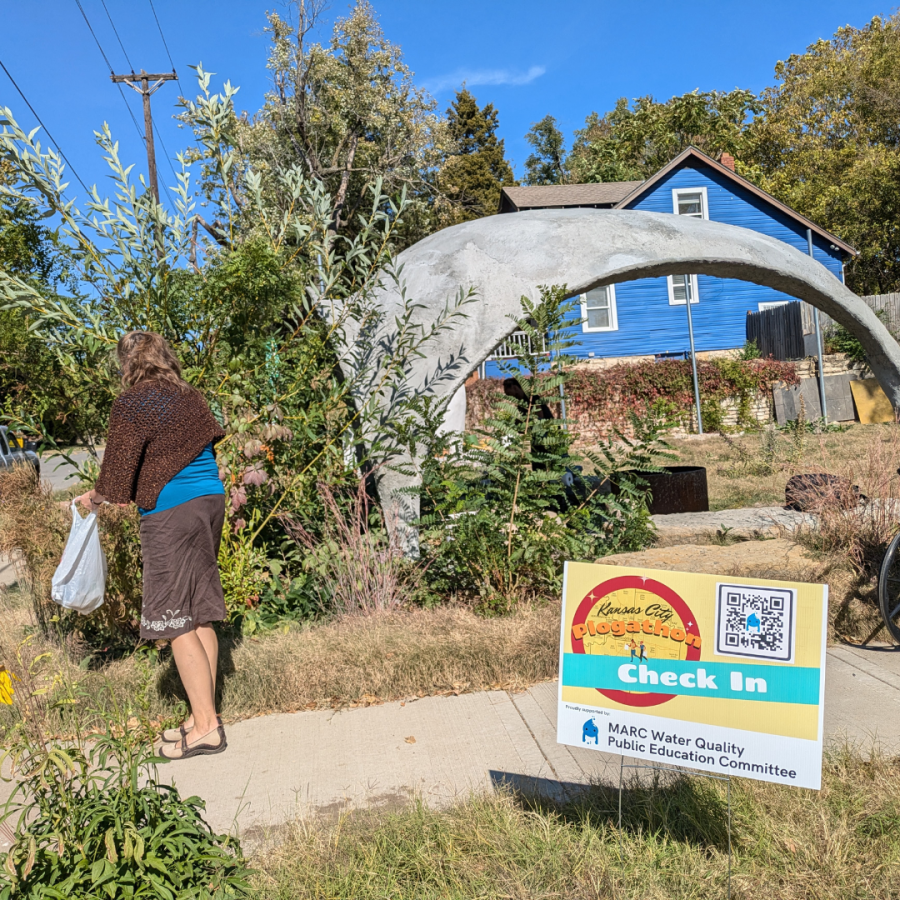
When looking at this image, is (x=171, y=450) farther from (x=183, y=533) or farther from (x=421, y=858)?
(x=421, y=858)

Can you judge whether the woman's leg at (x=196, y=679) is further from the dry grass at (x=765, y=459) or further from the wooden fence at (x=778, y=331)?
the wooden fence at (x=778, y=331)

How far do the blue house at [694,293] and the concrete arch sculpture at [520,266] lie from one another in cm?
1719

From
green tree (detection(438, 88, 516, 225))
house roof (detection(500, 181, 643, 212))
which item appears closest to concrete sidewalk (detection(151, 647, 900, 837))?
house roof (detection(500, 181, 643, 212))

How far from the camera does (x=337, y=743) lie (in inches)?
153

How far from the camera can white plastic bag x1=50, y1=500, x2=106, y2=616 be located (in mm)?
3930

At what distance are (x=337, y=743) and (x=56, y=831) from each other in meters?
1.87

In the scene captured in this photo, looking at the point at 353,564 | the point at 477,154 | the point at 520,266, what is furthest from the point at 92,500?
the point at 477,154

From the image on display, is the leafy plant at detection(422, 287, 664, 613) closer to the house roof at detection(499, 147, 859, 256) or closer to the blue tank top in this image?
the blue tank top

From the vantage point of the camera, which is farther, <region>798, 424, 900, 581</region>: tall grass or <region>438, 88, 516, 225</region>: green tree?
<region>438, 88, 516, 225</region>: green tree

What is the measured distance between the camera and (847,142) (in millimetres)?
33188

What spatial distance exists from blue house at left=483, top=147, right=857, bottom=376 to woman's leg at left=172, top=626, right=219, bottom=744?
2060cm

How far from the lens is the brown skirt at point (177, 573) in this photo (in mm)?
3820

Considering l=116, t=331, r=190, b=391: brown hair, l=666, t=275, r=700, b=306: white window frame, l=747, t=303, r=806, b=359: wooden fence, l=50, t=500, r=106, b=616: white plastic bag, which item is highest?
l=666, t=275, r=700, b=306: white window frame

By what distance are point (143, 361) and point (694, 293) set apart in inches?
899
